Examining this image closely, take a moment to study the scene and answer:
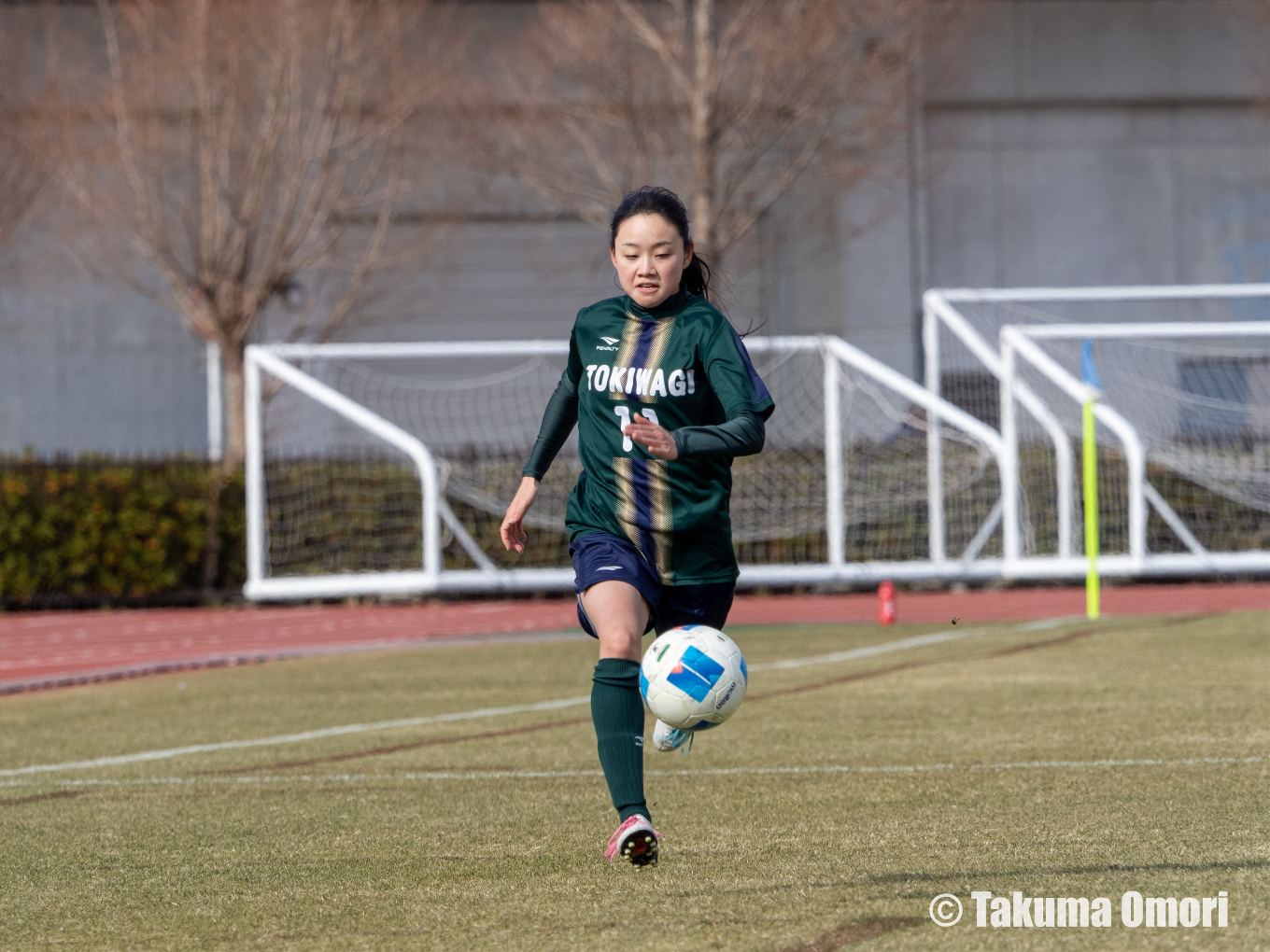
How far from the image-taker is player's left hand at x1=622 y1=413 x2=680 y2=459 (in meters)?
4.32

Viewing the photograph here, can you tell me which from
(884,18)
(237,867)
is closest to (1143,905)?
(237,867)

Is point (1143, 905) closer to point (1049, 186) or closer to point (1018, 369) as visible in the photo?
point (1018, 369)

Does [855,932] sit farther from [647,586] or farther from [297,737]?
[297,737]

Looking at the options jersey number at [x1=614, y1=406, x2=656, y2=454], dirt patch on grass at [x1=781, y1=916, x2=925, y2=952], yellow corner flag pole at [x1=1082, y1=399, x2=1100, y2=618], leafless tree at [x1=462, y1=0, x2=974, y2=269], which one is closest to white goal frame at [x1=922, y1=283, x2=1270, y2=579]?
yellow corner flag pole at [x1=1082, y1=399, x2=1100, y2=618]

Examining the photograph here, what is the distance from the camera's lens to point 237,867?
512 centimetres

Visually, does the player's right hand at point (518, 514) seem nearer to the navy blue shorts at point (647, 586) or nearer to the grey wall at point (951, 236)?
the navy blue shorts at point (647, 586)

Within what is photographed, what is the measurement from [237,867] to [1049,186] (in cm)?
2499

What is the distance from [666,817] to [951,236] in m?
23.3

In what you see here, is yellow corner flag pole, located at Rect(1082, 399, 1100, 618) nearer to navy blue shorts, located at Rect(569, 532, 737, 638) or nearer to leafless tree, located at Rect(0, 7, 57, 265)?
navy blue shorts, located at Rect(569, 532, 737, 638)

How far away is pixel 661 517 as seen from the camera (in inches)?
196

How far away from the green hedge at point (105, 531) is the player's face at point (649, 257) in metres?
14.8

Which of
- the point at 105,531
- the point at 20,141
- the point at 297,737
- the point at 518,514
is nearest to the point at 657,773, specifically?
the point at 518,514

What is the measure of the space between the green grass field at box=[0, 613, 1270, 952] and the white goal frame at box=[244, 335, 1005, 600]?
552 cm

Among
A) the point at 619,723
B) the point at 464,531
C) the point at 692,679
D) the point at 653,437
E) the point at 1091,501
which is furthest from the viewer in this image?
the point at 464,531
